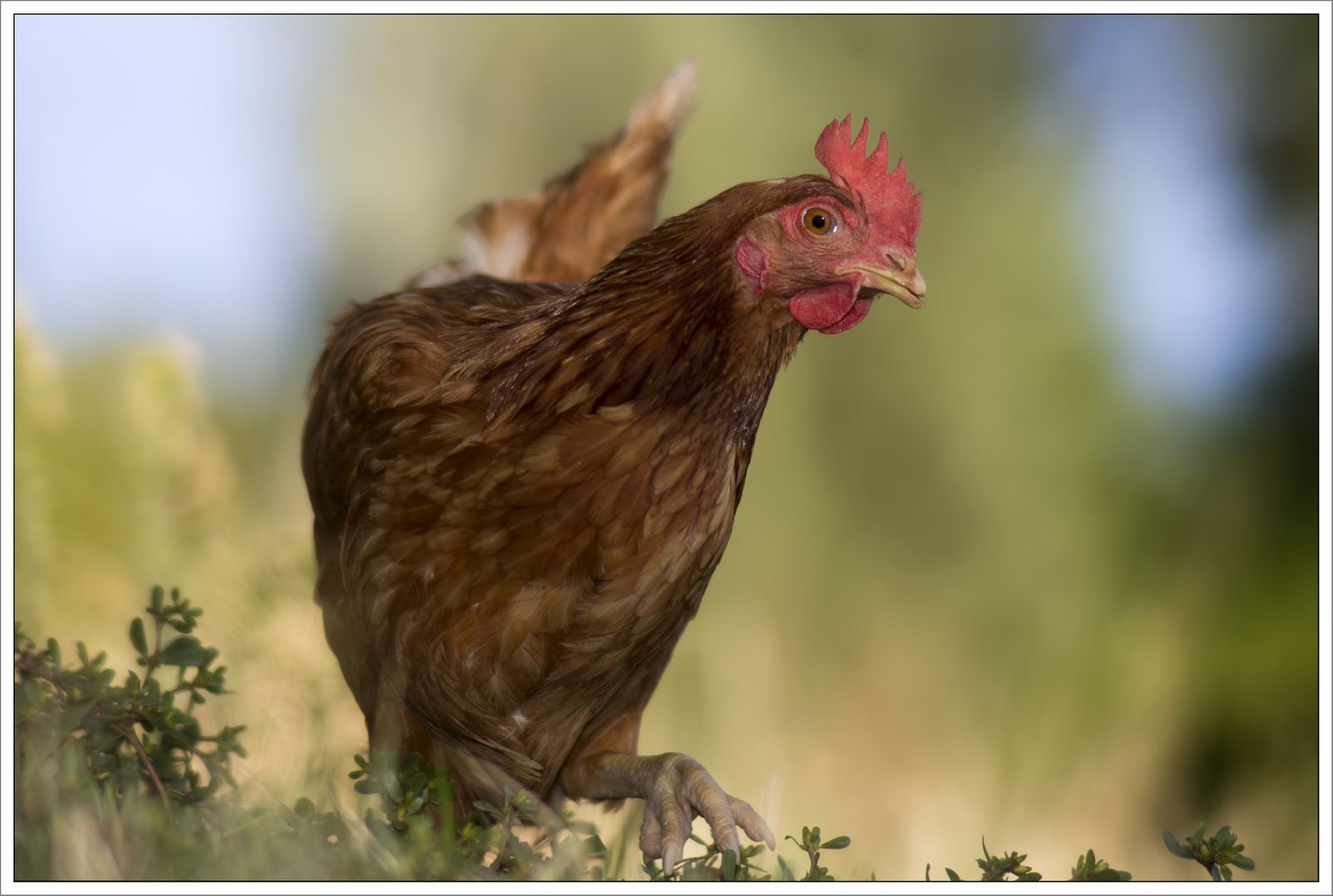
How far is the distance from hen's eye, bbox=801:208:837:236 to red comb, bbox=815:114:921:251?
0.08 m

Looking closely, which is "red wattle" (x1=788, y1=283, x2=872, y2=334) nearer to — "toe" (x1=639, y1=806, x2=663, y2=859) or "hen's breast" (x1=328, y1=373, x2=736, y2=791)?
"hen's breast" (x1=328, y1=373, x2=736, y2=791)

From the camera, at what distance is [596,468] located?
155 cm

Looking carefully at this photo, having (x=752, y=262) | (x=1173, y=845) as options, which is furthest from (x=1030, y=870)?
(x=752, y=262)

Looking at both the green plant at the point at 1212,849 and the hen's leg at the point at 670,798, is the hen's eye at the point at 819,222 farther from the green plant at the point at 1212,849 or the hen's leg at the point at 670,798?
the green plant at the point at 1212,849

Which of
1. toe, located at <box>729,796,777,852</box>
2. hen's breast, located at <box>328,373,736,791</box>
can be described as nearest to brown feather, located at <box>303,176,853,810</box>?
hen's breast, located at <box>328,373,736,791</box>

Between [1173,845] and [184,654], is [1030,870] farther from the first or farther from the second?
[184,654]

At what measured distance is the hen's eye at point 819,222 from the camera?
1.57m

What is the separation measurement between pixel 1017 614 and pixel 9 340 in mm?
3692

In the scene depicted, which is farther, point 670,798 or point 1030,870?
point 670,798

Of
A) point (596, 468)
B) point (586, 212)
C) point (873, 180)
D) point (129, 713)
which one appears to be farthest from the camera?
point (586, 212)

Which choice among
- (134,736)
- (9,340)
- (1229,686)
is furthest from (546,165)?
(1229,686)

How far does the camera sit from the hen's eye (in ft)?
5.15

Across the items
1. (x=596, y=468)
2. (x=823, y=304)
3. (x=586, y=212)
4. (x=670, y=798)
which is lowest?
(x=670, y=798)

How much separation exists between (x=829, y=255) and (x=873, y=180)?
20 centimetres
